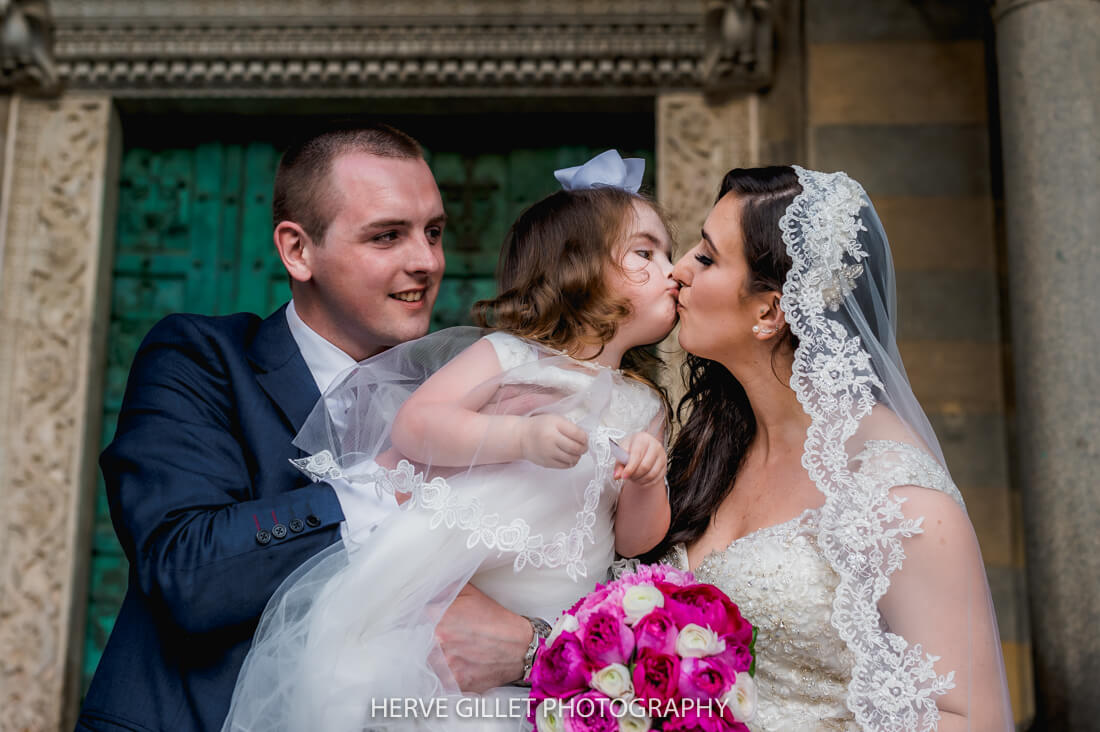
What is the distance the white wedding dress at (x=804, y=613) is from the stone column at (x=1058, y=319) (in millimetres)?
1492

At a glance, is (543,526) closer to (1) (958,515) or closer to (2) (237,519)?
(2) (237,519)

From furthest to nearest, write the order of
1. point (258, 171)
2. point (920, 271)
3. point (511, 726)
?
1. point (258, 171)
2. point (920, 271)
3. point (511, 726)

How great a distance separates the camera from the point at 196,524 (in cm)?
226

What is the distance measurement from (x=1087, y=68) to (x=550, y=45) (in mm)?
2380

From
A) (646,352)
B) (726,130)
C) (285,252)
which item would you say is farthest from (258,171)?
(646,352)

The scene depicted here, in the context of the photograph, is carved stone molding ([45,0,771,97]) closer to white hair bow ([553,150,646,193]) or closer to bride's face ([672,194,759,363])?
white hair bow ([553,150,646,193])

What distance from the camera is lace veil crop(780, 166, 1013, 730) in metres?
2.24

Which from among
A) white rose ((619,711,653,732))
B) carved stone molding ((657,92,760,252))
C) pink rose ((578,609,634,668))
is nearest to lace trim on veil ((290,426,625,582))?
pink rose ((578,609,634,668))

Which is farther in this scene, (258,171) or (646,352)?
(258,171)

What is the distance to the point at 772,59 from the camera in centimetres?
519

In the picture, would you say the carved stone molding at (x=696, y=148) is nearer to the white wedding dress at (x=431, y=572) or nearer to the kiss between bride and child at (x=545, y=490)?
the kiss between bride and child at (x=545, y=490)

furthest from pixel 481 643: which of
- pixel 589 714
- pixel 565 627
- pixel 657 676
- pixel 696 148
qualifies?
pixel 696 148

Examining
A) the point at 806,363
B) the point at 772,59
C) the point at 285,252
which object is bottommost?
the point at 806,363

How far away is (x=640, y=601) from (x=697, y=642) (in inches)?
5.7
